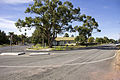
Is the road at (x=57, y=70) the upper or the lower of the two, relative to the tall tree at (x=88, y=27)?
lower

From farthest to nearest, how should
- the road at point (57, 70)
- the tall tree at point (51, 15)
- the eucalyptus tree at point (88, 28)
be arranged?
the eucalyptus tree at point (88, 28) → the tall tree at point (51, 15) → the road at point (57, 70)

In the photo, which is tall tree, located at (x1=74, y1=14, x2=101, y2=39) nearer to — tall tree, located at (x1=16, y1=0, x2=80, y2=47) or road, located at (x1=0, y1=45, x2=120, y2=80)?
tall tree, located at (x1=16, y1=0, x2=80, y2=47)

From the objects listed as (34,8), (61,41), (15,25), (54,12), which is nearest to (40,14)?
(34,8)

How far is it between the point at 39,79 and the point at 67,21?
2955 centimetres

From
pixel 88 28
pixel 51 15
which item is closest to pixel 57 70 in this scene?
pixel 51 15

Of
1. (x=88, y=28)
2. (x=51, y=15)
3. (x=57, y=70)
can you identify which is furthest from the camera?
(x=88, y=28)

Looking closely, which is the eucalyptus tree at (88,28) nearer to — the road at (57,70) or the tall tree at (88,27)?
the tall tree at (88,27)

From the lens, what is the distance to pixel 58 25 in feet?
111

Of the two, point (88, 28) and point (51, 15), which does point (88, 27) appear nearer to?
point (88, 28)

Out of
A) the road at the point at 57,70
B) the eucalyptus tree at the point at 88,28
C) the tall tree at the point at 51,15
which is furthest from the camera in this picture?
the eucalyptus tree at the point at 88,28

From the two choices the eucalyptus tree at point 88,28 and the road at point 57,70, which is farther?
the eucalyptus tree at point 88,28

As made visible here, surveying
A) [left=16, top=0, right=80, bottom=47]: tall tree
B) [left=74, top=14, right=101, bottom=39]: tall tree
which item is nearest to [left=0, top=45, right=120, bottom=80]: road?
[left=16, top=0, right=80, bottom=47]: tall tree

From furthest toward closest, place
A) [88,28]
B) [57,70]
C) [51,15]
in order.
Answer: [88,28]
[51,15]
[57,70]

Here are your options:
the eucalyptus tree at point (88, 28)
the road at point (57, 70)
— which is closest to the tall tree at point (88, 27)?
the eucalyptus tree at point (88, 28)
